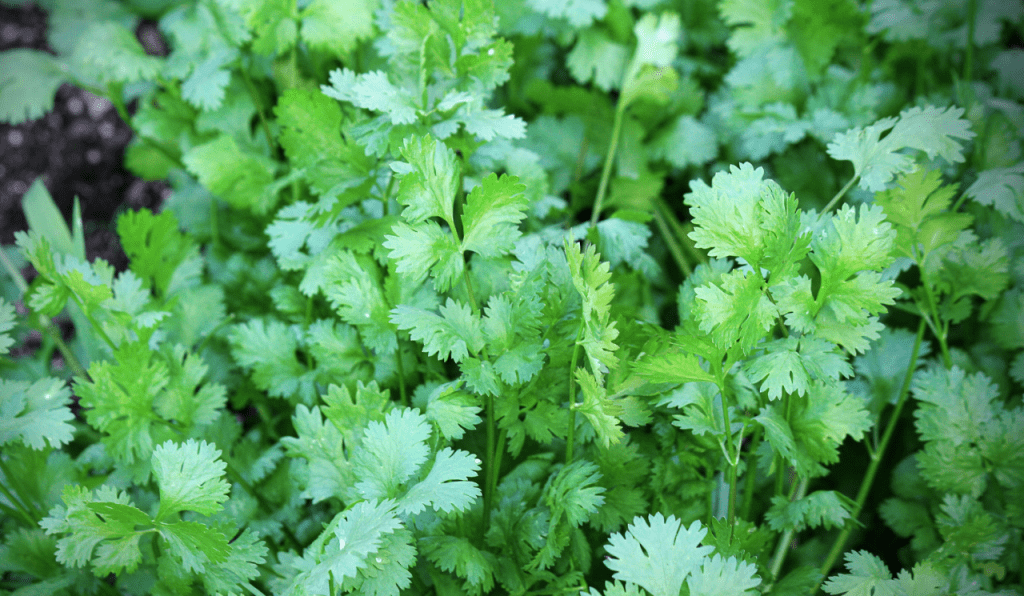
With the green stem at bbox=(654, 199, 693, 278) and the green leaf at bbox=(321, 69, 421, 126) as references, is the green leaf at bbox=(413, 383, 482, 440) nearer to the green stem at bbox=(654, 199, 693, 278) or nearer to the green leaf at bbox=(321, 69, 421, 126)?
the green leaf at bbox=(321, 69, 421, 126)

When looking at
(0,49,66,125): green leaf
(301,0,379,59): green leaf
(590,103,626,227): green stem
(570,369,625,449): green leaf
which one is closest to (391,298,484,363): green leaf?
(570,369,625,449): green leaf

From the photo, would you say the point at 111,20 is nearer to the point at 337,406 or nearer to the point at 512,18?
the point at 512,18

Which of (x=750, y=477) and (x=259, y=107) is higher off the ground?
(x=259, y=107)

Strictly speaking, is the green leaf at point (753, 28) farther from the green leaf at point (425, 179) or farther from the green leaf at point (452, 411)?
the green leaf at point (452, 411)

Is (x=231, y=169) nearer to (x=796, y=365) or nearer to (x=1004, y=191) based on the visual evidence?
(x=796, y=365)

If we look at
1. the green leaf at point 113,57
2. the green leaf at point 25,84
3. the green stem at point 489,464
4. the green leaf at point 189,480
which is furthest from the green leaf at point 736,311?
the green leaf at point 25,84

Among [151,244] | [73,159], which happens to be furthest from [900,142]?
[73,159]
